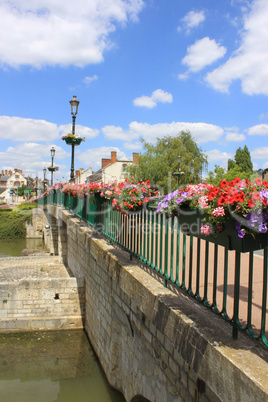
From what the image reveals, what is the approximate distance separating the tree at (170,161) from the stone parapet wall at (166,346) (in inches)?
1133

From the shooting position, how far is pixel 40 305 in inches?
415

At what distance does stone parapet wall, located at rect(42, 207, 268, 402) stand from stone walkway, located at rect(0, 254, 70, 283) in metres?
8.41

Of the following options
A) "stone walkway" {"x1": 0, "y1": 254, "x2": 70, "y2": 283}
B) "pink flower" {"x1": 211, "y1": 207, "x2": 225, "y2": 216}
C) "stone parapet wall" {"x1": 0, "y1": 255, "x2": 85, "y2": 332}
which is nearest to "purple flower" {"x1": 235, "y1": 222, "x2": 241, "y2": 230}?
"pink flower" {"x1": 211, "y1": 207, "x2": 225, "y2": 216}

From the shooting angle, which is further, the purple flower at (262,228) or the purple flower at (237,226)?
the purple flower at (237,226)

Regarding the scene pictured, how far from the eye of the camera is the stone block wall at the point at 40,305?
10.4 metres

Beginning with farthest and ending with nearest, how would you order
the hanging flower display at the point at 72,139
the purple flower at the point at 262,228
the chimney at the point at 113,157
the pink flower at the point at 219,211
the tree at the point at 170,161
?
the chimney at the point at 113,157
the tree at the point at 170,161
the hanging flower display at the point at 72,139
the pink flower at the point at 219,211
the purple flower at the point at 262,228

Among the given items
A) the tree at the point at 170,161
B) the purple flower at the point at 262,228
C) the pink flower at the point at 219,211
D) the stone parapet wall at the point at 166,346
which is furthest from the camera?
the tree at the point at 170,161

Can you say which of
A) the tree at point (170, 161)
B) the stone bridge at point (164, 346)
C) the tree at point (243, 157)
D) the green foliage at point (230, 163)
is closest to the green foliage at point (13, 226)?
the tree at point (170, 161)

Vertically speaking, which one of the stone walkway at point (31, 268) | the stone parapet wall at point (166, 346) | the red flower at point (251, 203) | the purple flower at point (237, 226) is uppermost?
the red flower at point (251, 203)

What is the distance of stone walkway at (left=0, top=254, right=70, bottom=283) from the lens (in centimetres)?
1469

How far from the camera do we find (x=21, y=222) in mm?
37812

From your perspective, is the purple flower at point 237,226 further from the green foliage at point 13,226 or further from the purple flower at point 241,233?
the green foliage at point 13,226

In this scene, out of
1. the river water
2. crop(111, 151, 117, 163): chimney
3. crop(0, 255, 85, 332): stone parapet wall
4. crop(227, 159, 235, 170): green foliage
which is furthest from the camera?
crop(111, 151, 117, 163): chimney

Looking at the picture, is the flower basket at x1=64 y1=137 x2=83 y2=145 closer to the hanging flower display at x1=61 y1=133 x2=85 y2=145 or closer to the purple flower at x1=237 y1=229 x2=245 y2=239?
the hanging flower display at x1=61 y1=133 x2=85 y2=145
